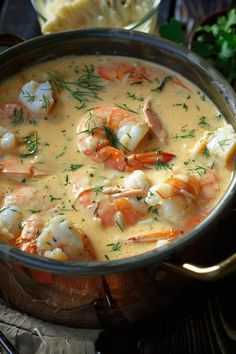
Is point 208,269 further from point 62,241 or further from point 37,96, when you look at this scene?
point 37,96

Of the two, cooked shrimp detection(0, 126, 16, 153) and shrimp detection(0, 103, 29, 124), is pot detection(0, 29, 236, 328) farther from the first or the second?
cooked shrimp detection(0, 126, 16, 153)

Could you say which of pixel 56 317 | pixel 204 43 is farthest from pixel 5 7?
pixel 56 317

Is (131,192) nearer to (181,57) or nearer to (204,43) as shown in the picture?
(181,57)

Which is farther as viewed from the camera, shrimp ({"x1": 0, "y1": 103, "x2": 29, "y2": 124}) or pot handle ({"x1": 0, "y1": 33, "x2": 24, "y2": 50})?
pot handle ({"x1": 0, "y1": 33, "x2": 24, "y2": 50})

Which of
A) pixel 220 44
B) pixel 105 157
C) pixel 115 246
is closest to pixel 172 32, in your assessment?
pixel 220 44

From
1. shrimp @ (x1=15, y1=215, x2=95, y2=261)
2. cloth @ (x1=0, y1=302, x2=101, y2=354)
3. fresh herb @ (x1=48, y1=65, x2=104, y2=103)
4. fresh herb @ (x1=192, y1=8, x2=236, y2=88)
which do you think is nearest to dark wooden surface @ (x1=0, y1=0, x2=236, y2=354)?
cloth @ (x1=0, y1=302, x2=101, y2=354)
